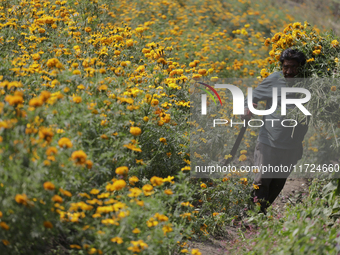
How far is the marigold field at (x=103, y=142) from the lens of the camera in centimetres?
220

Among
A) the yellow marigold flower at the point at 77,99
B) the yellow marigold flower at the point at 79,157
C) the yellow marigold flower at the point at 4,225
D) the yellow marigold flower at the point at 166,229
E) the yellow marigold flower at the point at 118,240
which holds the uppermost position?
the yellow marigold flower at the point at 77,99

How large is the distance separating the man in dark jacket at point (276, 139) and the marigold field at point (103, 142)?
173mm

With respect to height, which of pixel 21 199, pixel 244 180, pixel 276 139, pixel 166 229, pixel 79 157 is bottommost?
pixel 244 180

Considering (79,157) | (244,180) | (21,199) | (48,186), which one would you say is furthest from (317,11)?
(21,199)

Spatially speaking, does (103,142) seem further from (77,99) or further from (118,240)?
(118,240)

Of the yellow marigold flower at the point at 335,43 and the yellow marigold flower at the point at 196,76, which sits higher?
the yellow marigold flower at the point at 335,43

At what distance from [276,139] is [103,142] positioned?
175cm

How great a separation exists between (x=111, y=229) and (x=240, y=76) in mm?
4894

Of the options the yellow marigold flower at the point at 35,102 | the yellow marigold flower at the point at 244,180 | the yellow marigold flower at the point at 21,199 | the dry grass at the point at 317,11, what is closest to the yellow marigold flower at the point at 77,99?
the yellow marigold flower at the point at 35,102

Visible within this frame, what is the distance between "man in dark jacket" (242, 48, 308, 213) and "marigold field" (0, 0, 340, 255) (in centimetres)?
17

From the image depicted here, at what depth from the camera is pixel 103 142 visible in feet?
9.31

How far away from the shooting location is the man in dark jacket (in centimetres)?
370

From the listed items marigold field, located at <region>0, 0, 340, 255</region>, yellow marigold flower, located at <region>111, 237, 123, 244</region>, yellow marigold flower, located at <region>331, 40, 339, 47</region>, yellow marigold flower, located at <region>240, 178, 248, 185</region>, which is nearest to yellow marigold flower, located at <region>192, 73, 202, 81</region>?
marigold field, located at <region>0, 0, 340, 255</region>

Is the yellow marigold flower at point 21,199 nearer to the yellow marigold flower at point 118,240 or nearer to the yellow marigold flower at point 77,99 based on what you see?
the yellow marigold flower at point 118,240
